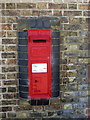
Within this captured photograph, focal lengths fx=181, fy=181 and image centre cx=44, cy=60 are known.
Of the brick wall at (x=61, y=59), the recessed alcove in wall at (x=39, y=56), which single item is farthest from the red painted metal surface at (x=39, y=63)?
the brick wall at (x=61, y=59)

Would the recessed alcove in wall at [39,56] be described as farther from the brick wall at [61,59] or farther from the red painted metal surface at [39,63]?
the brick wall at [61,59]

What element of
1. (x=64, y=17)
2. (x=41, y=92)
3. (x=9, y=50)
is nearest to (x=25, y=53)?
(x=9, y=50)

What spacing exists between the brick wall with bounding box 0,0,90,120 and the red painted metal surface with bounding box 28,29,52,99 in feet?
0.93

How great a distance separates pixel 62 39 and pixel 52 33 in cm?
28

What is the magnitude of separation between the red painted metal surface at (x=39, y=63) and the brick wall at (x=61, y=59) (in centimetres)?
28

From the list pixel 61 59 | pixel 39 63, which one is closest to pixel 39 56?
pixel 39 63

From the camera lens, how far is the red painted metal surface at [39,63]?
7.46 feet

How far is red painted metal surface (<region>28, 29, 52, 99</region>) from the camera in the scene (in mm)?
2273

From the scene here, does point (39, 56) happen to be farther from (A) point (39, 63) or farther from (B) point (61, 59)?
(B) point (61, 59)

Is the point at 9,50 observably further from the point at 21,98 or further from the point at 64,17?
the point at 64,17

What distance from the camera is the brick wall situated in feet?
8.14

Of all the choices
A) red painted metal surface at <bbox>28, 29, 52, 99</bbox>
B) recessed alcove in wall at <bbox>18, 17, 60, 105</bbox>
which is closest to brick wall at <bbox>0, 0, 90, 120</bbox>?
recessed alcove in wall at <bbox>18, 17, 60, 105</bbox>

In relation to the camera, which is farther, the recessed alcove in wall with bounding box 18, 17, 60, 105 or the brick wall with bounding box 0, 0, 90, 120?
the brick wall with bounding box 0, 0, 90, 120

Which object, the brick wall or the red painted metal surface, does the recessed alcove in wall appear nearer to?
the red painted metal surface
